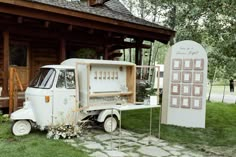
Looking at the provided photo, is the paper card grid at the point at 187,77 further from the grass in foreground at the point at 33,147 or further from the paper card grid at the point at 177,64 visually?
the grass in foreground at the point at 33,147

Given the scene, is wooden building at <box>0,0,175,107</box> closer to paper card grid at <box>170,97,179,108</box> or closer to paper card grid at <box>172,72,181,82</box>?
paper card grid at <box>172,72,181,82</box>

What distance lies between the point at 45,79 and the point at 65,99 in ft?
1.93

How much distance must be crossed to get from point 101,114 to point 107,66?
3.64ft

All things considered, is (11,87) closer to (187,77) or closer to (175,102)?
(175,102)

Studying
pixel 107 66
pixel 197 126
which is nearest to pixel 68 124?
pixel 107 66

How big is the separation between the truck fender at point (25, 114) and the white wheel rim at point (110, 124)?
5.17 feet

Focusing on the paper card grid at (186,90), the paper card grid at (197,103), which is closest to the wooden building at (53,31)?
the paper card grid at (186,90)

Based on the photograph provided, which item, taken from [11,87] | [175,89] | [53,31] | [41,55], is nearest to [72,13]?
[53,31]

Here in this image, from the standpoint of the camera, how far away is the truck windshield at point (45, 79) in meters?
5.81

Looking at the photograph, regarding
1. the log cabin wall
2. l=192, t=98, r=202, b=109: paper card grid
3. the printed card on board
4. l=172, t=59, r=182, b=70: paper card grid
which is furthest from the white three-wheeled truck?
the log cabin wall

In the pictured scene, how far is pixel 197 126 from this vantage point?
699cm

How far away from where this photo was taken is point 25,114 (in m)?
5.62

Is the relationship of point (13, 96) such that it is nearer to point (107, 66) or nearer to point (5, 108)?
point (5, 108)

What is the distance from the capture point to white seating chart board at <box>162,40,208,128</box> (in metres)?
6.99
